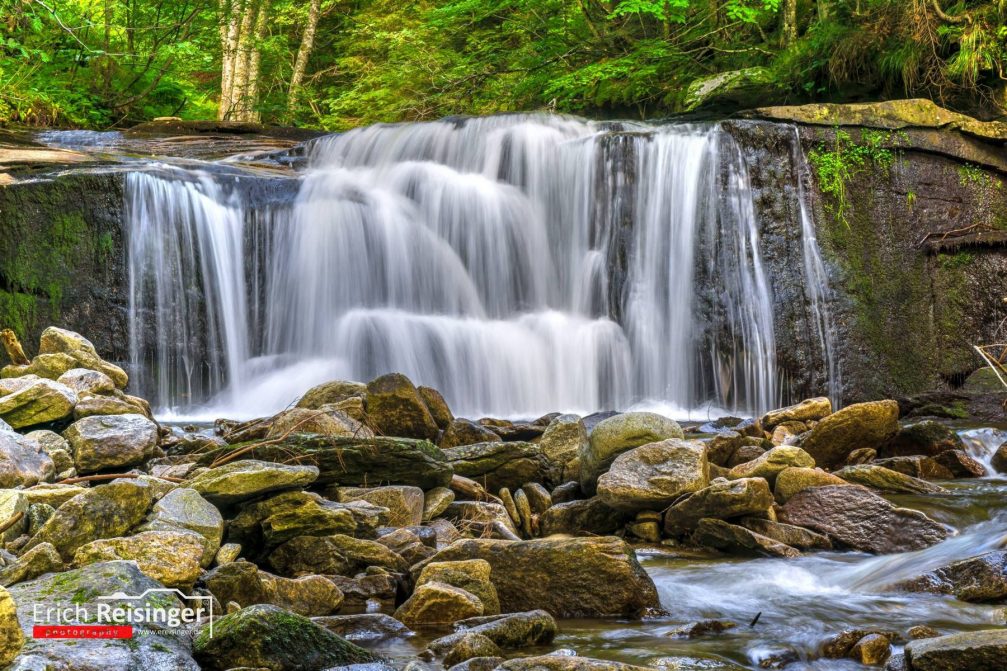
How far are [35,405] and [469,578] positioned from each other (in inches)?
150

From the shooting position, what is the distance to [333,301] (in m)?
11.8

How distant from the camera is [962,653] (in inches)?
120

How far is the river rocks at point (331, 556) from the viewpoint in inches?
176

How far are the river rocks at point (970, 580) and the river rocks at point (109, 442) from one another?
4521 millimetres

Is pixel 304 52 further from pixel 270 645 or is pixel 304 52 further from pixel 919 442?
pixel 270 645

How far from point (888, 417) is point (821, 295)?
4.57 meters

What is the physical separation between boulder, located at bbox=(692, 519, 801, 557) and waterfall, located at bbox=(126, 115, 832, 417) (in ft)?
18.8

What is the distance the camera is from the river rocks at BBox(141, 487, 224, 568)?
4250mm

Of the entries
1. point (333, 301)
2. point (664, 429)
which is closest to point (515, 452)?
point (664, 429)

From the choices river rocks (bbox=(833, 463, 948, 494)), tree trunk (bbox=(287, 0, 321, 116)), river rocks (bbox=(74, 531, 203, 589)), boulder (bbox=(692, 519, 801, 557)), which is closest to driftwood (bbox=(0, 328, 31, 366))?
river rocks (bbox=(74, 531, 203, 589))

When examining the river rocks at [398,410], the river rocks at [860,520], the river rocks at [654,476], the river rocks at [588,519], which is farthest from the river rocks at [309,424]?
the river rocks at [860,520]

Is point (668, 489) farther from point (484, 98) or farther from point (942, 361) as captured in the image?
point (484, 98)

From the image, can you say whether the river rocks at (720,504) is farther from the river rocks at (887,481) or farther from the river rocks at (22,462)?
the river rocks at (22,462)

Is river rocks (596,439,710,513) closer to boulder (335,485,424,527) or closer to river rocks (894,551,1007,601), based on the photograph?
boulder (335,485,424,527)
